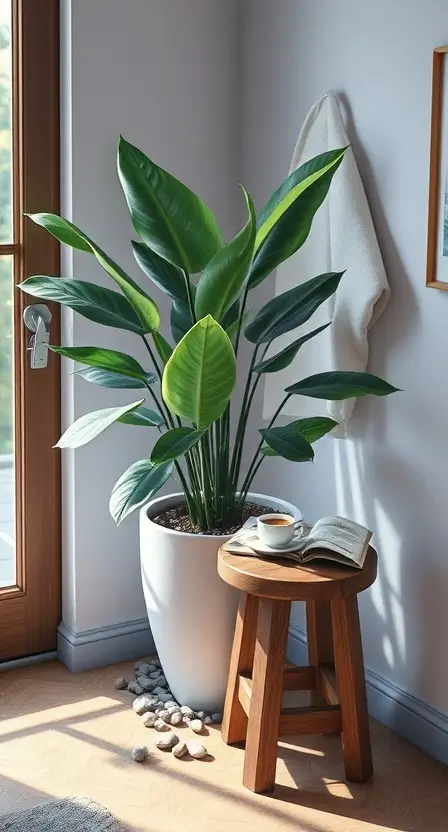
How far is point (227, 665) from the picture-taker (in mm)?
2721

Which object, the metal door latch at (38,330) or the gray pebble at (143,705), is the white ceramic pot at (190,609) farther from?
the metal door latch at (38,330)

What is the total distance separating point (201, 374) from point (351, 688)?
2.53 ft

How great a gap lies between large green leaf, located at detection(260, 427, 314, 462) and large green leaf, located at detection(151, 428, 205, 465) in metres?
0.16

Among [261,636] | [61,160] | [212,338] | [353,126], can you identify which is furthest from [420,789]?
[61,160]

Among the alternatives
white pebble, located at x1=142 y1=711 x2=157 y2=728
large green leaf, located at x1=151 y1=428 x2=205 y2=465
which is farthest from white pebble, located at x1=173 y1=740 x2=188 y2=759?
large green leaf, located at x1=151 y1=428 x2=205 y2=465

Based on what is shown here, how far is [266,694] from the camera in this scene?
236 cm

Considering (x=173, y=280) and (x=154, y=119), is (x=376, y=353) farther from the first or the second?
(x=154, y=119)

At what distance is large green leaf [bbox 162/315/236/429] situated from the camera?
7.33 feet

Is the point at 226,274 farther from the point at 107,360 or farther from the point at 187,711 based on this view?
the point at 187,711

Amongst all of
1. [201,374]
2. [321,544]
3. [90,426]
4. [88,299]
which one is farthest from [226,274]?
[321,544]

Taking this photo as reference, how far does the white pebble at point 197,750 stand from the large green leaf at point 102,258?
3.29 ft

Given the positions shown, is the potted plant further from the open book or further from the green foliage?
the open book

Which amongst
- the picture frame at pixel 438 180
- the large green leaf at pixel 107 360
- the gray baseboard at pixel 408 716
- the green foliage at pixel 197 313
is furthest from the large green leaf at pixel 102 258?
the gray baseboard at pixel 408 716

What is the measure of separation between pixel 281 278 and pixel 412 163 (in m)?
0.52
